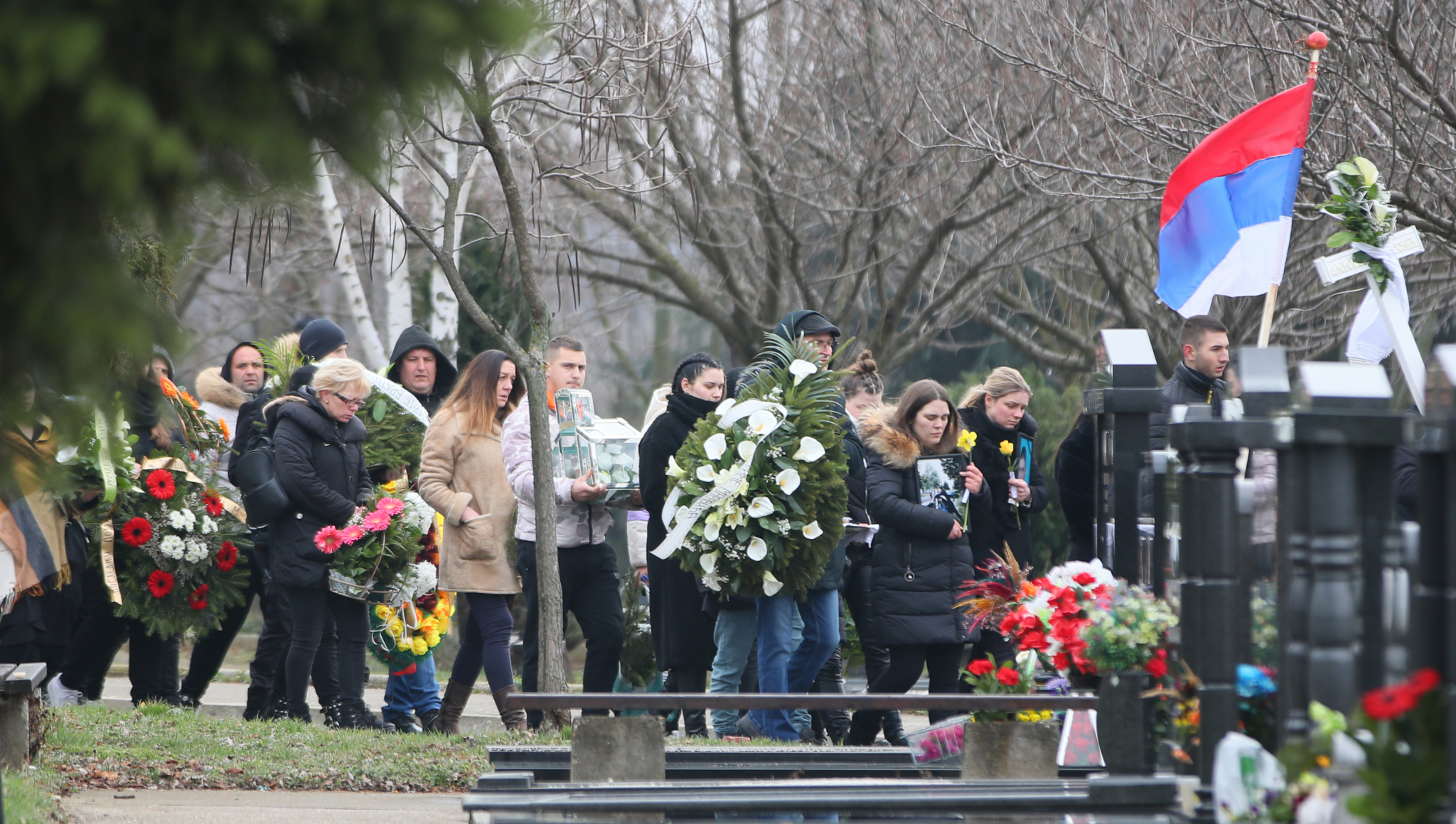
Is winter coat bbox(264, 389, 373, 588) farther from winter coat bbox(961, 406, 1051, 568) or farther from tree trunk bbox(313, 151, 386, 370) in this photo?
tree trunk bbox(313, 151, 386, 370)

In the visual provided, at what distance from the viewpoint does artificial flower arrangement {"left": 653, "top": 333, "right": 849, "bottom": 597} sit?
705 centimetres

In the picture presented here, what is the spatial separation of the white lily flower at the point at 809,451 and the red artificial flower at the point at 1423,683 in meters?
4.41

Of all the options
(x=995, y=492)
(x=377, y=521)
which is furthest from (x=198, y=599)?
(x=995, y=492)

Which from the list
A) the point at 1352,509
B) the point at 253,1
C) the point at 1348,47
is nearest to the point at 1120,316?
the point at 1348,47

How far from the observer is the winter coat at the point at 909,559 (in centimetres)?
720

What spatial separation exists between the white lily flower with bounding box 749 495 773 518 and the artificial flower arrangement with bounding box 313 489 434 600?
6.56ft

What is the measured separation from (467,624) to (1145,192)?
604cm

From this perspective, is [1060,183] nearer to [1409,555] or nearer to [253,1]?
[1409,555]

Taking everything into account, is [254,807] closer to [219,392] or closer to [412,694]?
[412,694]

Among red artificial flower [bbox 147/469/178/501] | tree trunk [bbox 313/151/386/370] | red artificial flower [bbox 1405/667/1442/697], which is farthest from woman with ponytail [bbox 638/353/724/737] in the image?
tree trunk [bbox 313/151/386/370]

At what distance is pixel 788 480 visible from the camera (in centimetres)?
700

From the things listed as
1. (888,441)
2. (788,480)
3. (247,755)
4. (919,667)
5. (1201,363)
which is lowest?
(247,755)

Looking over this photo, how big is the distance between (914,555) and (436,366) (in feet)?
11.1

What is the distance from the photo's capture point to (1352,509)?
3.19 metres
